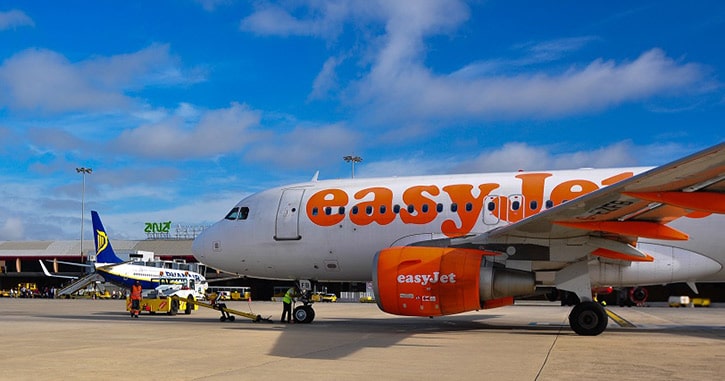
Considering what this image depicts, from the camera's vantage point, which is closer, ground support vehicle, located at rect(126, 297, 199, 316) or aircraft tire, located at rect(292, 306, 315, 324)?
aircraft tire, located at rect(292, 306, 315, 324)

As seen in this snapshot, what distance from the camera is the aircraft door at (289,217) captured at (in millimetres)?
18203

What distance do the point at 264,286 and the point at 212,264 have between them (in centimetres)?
4588

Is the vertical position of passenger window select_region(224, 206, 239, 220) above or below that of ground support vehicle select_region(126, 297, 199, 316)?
above

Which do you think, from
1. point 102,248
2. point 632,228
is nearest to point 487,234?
point 632,228

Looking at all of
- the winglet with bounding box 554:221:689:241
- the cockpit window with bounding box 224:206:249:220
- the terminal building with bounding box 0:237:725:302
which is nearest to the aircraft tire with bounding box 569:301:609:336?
the winglet with bounding box 554:221:689:241

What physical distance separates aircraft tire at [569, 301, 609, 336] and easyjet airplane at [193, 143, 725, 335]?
21mm

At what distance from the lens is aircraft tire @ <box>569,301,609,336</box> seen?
13836 millimetres

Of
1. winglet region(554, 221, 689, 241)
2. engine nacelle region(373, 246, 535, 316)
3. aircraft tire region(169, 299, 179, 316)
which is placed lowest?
aircraft tire region(169, 299, 179, 316)

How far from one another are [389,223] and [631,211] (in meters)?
6.36

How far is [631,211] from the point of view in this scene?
480 inches

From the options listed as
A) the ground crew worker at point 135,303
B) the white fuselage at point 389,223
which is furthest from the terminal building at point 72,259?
the white fuselage at point 389,223

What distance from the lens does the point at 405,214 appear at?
16.8 metres

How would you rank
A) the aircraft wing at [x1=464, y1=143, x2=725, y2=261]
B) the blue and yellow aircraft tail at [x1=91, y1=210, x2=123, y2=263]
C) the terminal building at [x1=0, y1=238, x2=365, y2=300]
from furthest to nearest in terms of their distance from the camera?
the terminal building at [x1=0, y1=238, x2=365, y2=300] < the blue and yellow aircraft tail at [x1=91, y1=210, x2=123, y2=263] < the aircraft wing at [x1=464, y1=143, x2=725, y2=261]

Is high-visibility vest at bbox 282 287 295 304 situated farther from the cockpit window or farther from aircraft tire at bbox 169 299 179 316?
aircraft tire at bbox 169 299 179 316
